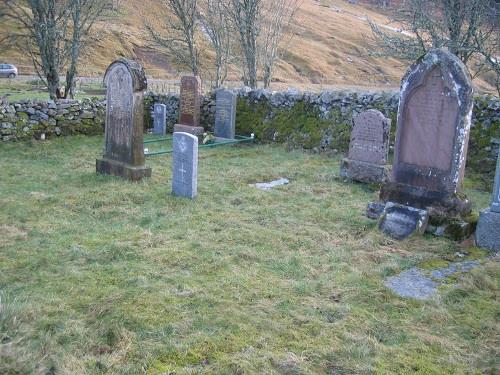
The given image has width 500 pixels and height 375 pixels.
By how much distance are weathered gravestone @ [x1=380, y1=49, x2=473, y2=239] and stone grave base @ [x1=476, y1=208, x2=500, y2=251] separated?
28 cm

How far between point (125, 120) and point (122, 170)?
918 millimetres

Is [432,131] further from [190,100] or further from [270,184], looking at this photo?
[190,100]

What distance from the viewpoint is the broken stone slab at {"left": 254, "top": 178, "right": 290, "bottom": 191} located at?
9516 mm

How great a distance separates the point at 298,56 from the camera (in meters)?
63.2

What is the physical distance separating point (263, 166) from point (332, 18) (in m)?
90.3

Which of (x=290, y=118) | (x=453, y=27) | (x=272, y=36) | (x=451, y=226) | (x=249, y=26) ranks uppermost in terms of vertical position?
(x=272, y=36)

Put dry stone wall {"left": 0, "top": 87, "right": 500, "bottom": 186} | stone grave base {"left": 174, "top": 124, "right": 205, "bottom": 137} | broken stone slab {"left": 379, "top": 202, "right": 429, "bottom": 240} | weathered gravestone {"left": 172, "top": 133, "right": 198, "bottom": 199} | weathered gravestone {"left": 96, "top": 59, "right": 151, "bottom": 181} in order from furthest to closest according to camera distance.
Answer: stone grave base {"left": 174, "top": 124, "right": 205, "bottom": 137}
dry stone wall {"left": 0, "top": 87, "right": 500, "bottom": 186}
weathered gravestone {"left": 96, "top": 59, "right": 151, "bottom": 181}
weathered gravestone {"left": 172, "top": 133, "right": 198, "bottom": 199}
broken stone slab {"left": 379, "top": 202, "right": 429, "bottom": 240}

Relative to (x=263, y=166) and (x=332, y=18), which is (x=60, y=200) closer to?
(x=263, y=166)

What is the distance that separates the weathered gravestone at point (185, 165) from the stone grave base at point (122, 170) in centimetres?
113

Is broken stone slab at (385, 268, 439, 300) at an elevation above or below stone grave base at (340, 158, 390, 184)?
below

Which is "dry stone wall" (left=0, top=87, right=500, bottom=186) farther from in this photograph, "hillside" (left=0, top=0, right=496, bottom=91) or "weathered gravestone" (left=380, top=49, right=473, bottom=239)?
"hillside" (left=0, top=0, right=496, bottom=91)

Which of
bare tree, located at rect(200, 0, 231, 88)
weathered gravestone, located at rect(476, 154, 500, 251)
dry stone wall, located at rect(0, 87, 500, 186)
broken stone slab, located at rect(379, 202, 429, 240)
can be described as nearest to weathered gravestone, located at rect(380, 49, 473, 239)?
broken stone slab, located at rect(379, 202, 429, 240)

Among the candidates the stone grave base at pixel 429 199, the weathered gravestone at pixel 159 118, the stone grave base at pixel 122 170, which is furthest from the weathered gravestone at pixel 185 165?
the weathered gravestone at pixel 159 118

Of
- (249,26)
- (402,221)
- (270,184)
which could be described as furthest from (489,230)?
(249,26)
